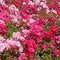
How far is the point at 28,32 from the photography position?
5168 millimetres

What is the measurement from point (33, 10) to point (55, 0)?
1.59m

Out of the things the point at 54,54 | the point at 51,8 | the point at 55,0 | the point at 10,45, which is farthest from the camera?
the point at 55,0

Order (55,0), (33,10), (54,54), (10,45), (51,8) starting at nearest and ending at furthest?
(10,45) < (54,54) < (33,10) < (51,8) < (55,0)

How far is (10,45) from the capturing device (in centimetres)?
A: 469

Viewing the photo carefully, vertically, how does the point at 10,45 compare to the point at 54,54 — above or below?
above

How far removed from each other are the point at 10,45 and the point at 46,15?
222cm

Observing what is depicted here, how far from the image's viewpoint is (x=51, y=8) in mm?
7230

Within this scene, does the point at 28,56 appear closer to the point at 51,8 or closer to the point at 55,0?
the point at 51,8

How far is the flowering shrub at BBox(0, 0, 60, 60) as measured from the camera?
15.6 ft

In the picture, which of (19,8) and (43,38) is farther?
(19,8)

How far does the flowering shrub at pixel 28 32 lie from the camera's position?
476 centimetres

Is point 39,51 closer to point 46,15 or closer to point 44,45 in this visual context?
point 44,45

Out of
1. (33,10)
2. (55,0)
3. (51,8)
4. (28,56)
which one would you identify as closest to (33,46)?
(28,56)

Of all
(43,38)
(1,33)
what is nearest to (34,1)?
(43,38)
